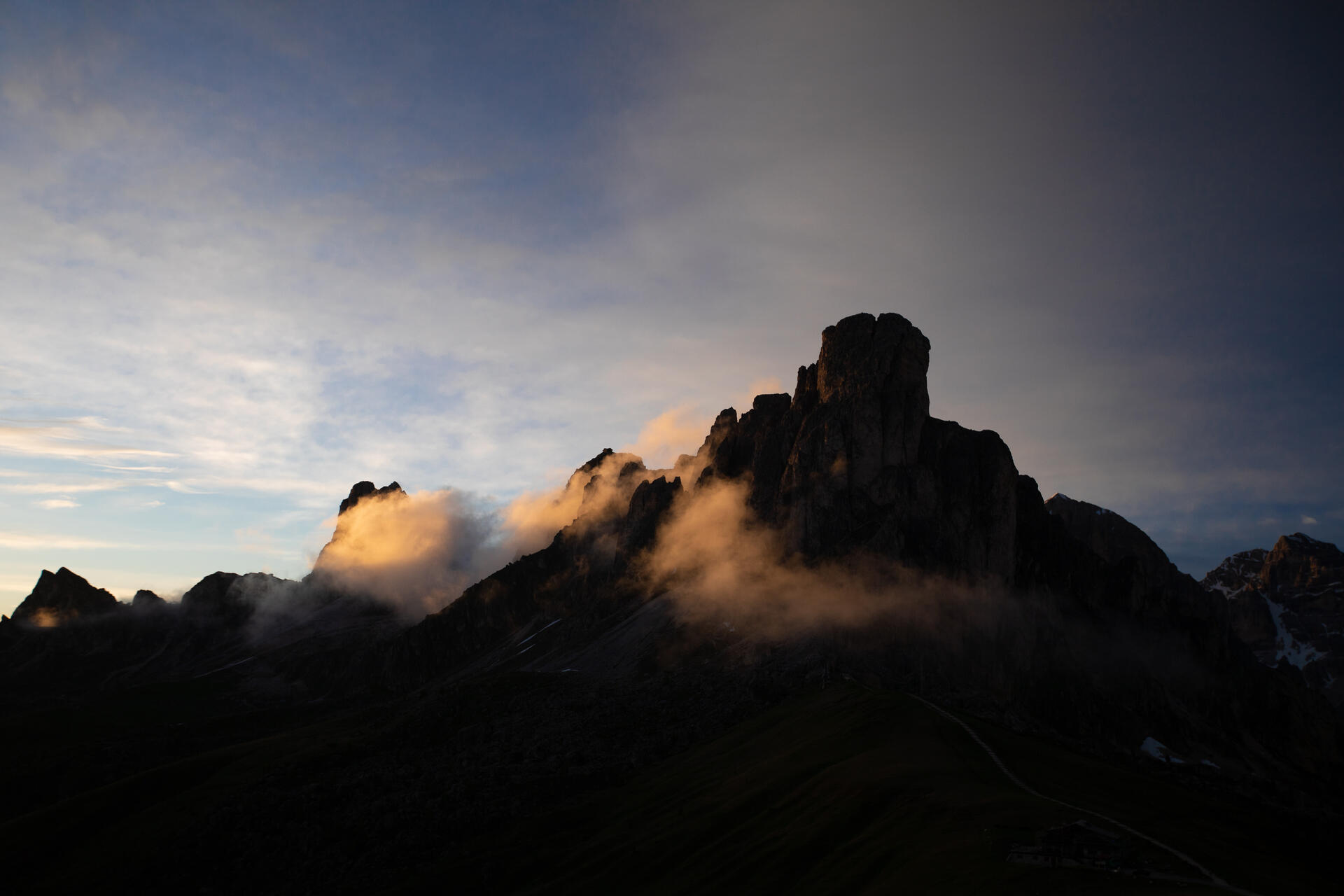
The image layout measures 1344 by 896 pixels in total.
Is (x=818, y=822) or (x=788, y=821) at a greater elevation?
(x=818, y=822)

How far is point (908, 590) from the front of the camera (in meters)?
188

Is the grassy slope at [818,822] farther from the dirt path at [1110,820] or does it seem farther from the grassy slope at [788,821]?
the dirt path at [1110,820]

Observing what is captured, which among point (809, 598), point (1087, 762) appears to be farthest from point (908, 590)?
point (1087, 762)

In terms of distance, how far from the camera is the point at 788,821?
3492 inches

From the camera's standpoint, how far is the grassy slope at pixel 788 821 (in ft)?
222

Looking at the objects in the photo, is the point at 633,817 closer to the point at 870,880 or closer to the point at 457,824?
the point at 457,824

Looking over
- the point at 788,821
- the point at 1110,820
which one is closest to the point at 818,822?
the point at 788,821

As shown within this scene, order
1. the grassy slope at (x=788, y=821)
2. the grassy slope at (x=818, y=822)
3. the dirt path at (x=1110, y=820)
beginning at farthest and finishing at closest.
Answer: the grassy slope at (x=788, y=821), the grassy slope at (x=818, y=822), the dirt path at (x=1110, y=820)

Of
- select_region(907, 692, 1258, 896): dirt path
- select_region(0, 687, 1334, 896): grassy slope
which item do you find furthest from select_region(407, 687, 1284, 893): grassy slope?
select_region(907, 692, 1258, 896): dirt path

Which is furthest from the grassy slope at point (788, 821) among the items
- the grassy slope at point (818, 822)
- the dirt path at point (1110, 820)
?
the dirt path at point (1110, 820)

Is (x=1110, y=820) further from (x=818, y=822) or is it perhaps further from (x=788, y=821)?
(x=788, y=821)

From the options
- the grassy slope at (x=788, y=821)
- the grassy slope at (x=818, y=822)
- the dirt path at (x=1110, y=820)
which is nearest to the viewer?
the dirt path at (x=1110, y=820)

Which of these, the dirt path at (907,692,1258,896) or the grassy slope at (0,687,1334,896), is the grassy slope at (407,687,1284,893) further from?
the dirt path at (907,692,1258,896)

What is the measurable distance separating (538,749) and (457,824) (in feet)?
101
